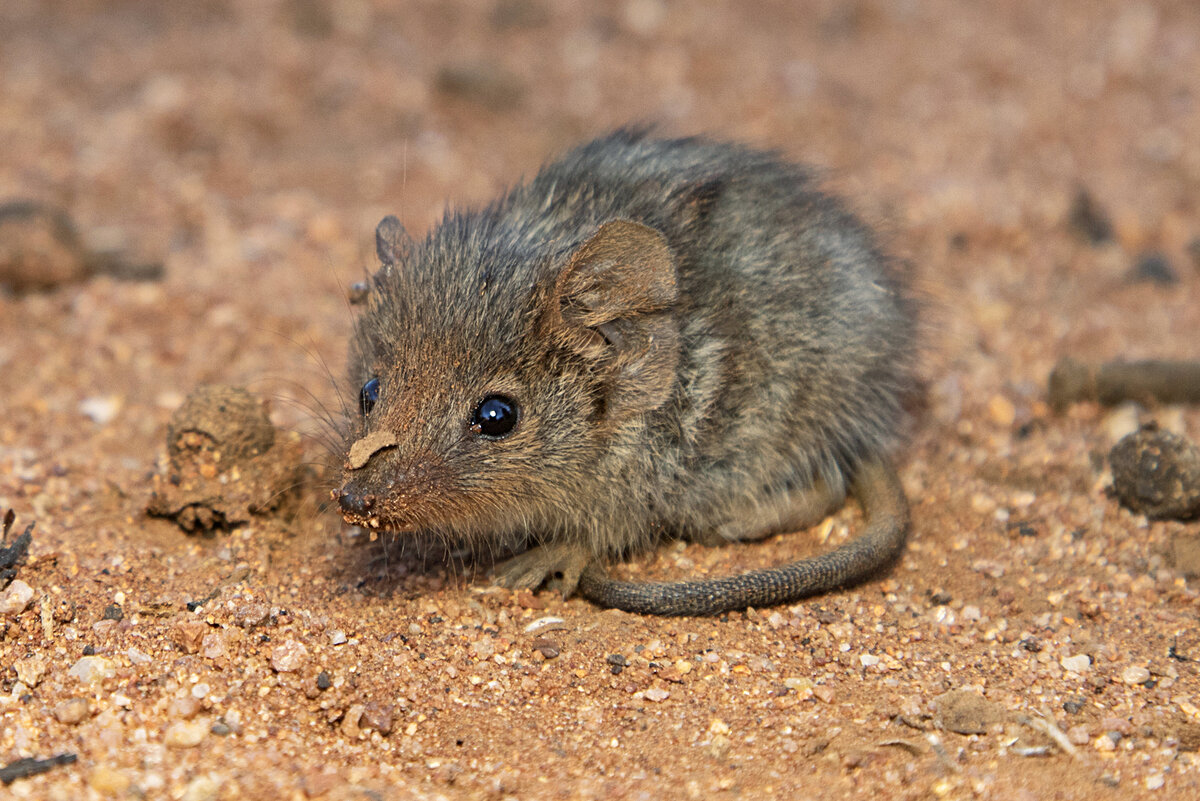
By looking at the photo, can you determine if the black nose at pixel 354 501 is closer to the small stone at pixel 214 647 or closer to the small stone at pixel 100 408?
the small stone at pixel 214 647

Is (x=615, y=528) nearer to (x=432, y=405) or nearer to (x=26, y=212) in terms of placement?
(x=432, y=405)

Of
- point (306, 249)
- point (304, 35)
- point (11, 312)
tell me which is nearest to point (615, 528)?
point (306, 249)

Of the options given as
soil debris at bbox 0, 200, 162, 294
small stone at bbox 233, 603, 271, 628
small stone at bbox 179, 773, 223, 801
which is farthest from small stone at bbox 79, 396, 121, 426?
small stone at bbox 179, 773, 223, 801

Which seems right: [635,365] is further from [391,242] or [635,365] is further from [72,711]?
[72,711]

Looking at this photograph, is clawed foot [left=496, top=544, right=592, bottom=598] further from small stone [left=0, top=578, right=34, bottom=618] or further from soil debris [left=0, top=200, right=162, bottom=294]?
soil debris [left=0, top=200, right=162, bottom=294]

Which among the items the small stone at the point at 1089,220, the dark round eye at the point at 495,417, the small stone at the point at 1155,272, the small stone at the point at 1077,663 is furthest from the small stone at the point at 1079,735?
the small stone at the point at 1089,220

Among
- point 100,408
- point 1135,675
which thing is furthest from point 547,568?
point 100,408
